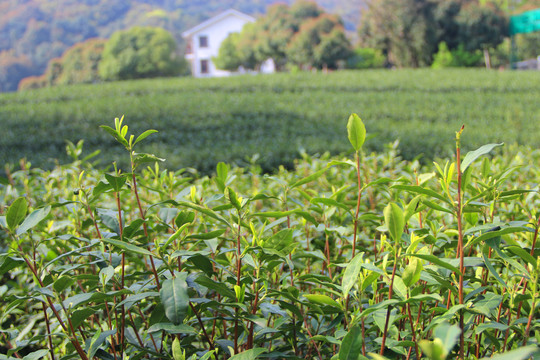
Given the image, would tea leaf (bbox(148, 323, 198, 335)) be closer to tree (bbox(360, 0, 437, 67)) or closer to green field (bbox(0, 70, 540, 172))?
green field (bbox(0, 70, 540, 172))

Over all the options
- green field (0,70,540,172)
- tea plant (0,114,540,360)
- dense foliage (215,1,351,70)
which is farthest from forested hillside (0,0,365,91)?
tea plant (0,114,540,360)

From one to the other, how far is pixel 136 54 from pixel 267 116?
88.6 ft

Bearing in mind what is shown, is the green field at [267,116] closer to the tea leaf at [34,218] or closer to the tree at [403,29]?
the tea leaf at [34,218]

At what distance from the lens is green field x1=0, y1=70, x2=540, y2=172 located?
17.7 ft

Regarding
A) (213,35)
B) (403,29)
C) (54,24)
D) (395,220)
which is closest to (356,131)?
(395,220)

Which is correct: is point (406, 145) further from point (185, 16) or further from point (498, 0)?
point (185, 16)

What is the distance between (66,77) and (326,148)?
34.9m

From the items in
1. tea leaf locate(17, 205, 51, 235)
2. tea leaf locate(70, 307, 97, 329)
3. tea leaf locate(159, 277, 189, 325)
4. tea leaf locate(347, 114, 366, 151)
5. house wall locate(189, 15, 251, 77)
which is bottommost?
tea leaf locate(70, 307, 97, 329)

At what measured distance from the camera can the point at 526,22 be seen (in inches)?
690

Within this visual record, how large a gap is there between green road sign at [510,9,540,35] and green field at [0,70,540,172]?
9.63m

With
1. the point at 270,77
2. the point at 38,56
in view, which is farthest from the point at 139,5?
the point at 270,77

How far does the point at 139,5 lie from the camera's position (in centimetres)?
5697

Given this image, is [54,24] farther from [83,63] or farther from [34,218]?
[34,218]

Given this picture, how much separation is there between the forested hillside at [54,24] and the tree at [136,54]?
18.1 m
